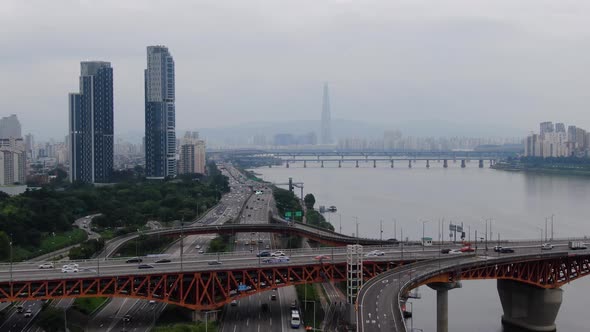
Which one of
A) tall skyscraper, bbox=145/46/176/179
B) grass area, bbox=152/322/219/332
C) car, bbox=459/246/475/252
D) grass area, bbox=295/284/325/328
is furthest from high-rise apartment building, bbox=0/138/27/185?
grass area, bbox=152/322/219/332

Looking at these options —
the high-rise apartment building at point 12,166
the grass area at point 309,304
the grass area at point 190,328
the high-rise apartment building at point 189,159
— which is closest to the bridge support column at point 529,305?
the grass area at point 309,304

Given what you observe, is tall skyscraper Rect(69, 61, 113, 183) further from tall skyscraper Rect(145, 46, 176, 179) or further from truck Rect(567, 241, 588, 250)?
truck Rect(567, 241, 588, 250)

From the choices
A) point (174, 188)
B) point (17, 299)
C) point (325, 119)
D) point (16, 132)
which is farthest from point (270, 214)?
point (325, 119)

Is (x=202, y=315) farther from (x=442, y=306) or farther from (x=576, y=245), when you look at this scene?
(x=576, y=245)

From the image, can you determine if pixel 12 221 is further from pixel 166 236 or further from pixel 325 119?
pixel 325 119

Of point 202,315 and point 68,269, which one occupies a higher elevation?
point 68,269

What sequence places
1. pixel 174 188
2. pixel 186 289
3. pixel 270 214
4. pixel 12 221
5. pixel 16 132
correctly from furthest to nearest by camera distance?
pixel 16 132 < pixel 174 188 < pixel 270 214 < pixel 12 221 < pixel 186 289

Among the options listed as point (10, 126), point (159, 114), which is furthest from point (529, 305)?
point (10, 126)
